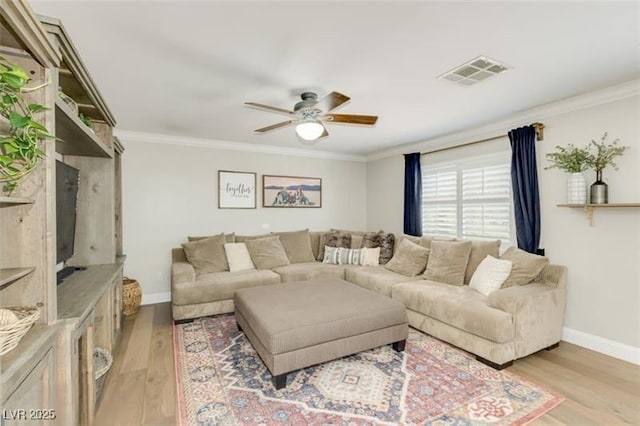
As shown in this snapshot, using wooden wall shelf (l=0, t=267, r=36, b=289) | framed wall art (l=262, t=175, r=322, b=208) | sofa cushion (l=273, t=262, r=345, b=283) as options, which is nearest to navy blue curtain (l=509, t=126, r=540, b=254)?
sofa cushion (l=273, t=262, r=345, b=283)

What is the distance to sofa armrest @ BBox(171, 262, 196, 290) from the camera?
357 cm

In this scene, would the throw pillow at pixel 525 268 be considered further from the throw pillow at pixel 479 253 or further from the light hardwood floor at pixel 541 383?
the light hardwood floor at pixel 541 383

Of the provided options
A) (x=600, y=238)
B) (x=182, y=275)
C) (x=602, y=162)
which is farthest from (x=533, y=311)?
(x=182, y=275)

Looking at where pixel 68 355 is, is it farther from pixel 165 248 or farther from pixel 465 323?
pixel 165 248

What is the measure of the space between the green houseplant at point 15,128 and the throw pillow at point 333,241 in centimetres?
412

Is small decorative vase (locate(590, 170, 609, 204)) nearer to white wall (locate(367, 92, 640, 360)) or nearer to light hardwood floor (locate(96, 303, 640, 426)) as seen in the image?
white wall (locate(367, 92, 640, 360))

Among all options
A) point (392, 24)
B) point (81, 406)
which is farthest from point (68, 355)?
point (392, 24)

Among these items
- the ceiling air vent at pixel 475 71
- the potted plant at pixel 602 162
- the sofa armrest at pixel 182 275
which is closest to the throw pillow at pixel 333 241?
the sofa armrest at pixel 182 275

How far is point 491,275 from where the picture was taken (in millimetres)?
3055

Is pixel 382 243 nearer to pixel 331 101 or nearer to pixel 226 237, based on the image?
pixel 226 237

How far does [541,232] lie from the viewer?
337cm

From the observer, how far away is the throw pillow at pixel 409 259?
12.9 feet

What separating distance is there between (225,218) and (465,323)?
366 centimetres

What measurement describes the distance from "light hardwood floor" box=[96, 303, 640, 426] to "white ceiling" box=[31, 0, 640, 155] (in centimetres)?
242
